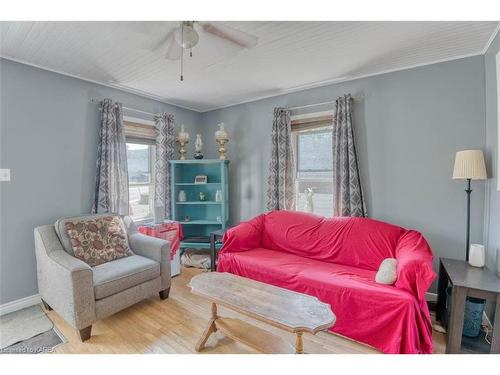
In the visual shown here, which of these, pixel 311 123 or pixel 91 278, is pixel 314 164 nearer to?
pixel 311 123

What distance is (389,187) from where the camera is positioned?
2.78 m

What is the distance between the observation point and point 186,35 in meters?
1.63

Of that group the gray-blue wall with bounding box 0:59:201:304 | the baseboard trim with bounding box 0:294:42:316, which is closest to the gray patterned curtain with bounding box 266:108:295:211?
the gray-blue wall with bounding box 0:59:201:304

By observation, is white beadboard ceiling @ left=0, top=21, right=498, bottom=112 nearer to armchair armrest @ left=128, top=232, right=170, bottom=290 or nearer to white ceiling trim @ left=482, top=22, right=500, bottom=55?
white ceiling trim @ left=482, top=22, right=500, bottom=55

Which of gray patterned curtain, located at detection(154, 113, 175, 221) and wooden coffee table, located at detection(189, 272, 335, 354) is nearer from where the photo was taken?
wooden coffee table, located at detection(189, 272, 335, 354)

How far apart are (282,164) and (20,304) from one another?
3.16 meters

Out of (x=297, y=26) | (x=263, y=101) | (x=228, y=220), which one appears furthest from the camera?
(x=228, y=220)

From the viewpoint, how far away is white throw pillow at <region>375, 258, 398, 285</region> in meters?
1.99

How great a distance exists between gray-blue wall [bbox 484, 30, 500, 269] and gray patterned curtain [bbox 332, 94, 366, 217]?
3.35 feet

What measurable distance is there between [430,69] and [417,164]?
3.09 ft

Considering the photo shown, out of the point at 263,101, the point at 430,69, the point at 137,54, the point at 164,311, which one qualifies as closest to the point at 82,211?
the point at 164,311
